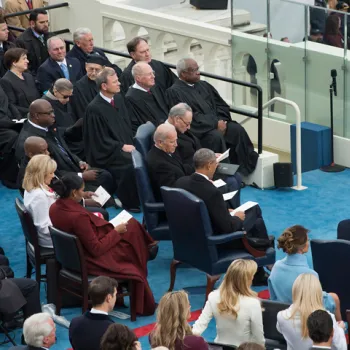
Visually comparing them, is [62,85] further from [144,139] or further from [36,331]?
[36,331]

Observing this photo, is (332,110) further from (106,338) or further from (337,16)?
(106,338)

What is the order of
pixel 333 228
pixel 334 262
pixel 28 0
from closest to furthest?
pixel 334 262 < pixel 333 228 < pixel 28 0

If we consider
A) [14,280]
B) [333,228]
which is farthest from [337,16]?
[14,280]

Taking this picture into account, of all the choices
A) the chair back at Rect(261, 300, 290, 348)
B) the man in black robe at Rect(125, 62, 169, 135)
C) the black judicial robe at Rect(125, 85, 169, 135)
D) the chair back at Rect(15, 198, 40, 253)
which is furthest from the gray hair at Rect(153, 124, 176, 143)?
the chair back at Rect(261, 300, 290, 348)

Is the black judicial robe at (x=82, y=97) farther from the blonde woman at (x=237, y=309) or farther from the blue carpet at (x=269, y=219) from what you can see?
the blonde woman at (x=237, y=309)

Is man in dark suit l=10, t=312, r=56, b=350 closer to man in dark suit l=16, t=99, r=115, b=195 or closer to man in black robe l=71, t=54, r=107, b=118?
man in dark suit l=16, t=99, r=115, b=195

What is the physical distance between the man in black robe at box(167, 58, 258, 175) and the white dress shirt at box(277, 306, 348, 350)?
4769 millimetres

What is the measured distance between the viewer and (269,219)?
37.4ft

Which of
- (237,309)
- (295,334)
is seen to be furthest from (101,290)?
(295,334)

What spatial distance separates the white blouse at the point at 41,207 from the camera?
9.35 metres

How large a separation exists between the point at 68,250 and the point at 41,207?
1.95 feet

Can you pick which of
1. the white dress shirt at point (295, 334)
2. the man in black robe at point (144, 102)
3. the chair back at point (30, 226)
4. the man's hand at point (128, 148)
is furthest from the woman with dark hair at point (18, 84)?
the white dress shirt at point (295, 334)

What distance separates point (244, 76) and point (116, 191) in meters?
3.36

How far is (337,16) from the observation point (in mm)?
13039
